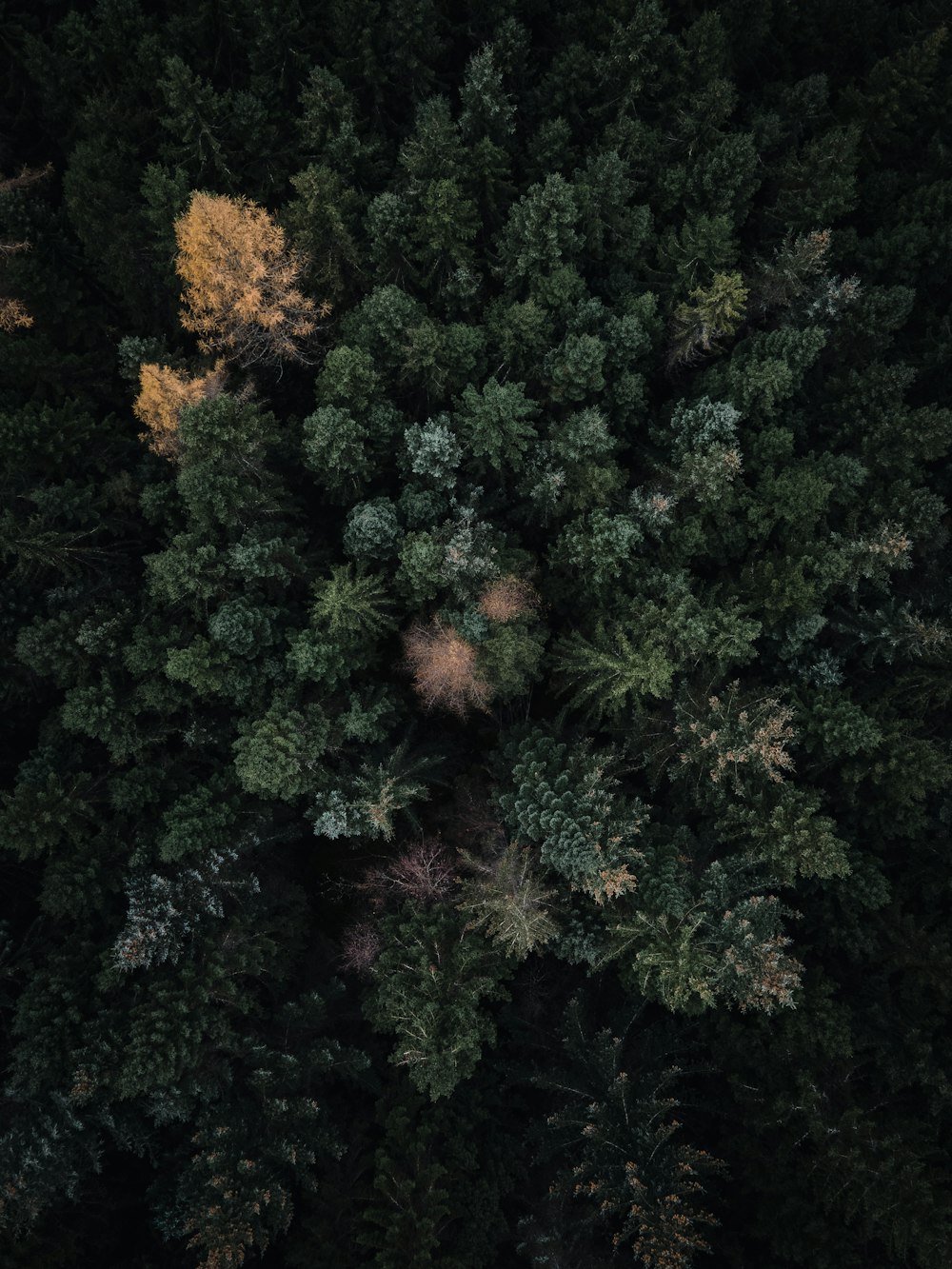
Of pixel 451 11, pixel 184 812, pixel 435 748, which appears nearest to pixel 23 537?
pixel 184 812

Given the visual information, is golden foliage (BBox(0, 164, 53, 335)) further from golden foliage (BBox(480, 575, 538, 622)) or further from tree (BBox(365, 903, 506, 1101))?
tree (BBox(365, 903, 506, 1101))

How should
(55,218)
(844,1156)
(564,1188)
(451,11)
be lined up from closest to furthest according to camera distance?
1. (844,1156)
2. (564,1188)
3. (55,218)
4. (451,11)

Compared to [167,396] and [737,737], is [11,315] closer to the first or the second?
[167,396]

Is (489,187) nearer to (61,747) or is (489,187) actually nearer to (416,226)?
(416,226)

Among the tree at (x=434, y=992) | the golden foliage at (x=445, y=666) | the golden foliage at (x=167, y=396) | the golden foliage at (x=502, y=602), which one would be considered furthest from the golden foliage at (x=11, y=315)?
the tree at (x=434, y=992)

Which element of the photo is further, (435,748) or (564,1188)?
(435,748)

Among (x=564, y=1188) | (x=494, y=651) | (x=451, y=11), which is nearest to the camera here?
(x=564, y=1188)
